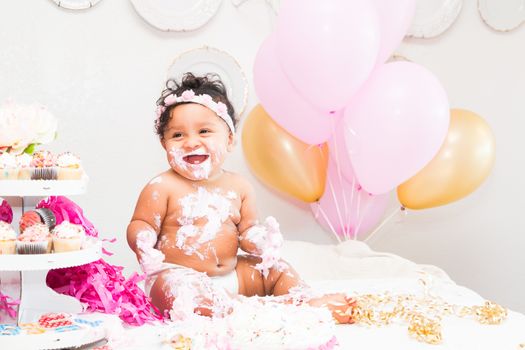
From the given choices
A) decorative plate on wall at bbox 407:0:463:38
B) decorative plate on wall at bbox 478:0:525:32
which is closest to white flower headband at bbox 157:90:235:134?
decorative plate on wall at bbox 407:0:463:38

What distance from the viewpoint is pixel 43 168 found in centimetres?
131

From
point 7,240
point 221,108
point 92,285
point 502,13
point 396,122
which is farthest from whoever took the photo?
point 502,13

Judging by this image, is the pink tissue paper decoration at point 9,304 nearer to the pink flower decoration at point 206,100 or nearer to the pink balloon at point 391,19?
the pink flower decoration at point 206,100

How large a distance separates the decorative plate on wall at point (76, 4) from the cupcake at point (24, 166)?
137 cm

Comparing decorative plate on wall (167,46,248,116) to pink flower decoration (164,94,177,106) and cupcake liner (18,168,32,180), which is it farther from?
cupcake liner (18,168,32,180)

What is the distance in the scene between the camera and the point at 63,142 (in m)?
2.59

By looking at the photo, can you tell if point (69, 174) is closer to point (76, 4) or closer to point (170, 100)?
point (170, 100)

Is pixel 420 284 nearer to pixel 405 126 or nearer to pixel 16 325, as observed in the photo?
pixel 405 126

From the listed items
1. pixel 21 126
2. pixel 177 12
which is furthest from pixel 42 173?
pixel 177 12

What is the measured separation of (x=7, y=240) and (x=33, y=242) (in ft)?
0.16

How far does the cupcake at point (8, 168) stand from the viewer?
4.23ft

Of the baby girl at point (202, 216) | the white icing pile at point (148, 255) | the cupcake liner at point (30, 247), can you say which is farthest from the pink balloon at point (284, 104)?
the cupcake liner at point (30, 247)

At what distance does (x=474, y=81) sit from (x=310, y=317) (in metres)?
1.97

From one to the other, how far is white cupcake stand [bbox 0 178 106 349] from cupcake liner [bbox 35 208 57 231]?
3 cm
